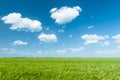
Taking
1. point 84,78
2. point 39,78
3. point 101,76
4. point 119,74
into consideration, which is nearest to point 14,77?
point 39,78

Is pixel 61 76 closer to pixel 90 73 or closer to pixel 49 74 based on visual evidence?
pixel 49 74

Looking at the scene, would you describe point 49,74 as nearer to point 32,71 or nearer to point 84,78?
point 32,71

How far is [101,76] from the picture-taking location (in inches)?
1032

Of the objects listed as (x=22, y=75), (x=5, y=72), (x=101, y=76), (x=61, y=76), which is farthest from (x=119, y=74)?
(x=5, y=72)

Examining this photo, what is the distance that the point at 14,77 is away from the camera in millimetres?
26297

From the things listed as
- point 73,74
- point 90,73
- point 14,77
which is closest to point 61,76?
point 73,74

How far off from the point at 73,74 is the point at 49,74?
107 inches

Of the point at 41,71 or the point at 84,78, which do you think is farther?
the point at 41,71

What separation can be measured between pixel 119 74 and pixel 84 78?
4485 mm

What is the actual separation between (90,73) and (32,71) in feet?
22.1

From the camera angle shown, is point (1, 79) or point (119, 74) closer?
point (1, 79)

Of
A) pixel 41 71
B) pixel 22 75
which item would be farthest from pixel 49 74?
pixel 22 75

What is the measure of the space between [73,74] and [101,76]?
312cm

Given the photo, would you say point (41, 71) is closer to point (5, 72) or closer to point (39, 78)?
point (39, 78)
